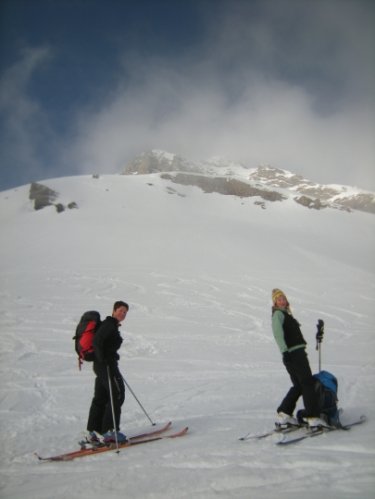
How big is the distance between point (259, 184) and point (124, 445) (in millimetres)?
72271

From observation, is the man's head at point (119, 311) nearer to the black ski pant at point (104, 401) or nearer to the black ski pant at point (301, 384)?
the black ski pant at point (104, 401)

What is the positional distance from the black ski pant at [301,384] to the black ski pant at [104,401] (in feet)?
7.89

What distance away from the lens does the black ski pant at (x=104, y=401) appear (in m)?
4.98

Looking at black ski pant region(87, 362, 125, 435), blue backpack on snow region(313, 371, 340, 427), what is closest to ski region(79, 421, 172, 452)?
black ski pant region(87, 362, 125, 435)

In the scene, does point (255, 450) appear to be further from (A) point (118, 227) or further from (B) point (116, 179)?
(B) point (116, 179)

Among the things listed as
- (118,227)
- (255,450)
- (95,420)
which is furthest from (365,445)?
(118,227)

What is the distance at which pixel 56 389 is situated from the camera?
23.9 feet

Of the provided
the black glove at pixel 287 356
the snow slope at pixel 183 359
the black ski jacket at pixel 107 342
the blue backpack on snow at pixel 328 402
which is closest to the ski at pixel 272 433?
the snow slope at pixel 183 359

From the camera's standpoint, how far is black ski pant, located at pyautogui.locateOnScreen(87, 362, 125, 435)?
4.98 m

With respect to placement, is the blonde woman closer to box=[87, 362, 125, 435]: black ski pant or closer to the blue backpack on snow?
the blue backpack on snow

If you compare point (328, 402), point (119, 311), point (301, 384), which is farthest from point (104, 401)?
point (328, 402)

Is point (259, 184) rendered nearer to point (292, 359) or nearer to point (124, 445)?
point (292, 359)

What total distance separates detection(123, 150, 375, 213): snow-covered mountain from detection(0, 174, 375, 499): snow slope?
106ft

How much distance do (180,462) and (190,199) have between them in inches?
2210
